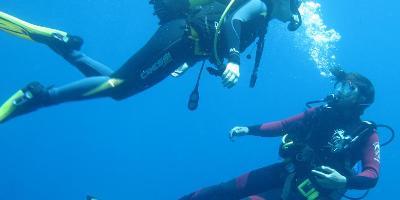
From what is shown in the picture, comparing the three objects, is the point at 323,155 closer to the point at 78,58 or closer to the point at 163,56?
the point at 163,56

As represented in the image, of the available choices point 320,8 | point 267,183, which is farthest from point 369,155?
point 320,8

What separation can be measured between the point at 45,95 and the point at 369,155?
405 centimetres

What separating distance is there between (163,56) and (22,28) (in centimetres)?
175

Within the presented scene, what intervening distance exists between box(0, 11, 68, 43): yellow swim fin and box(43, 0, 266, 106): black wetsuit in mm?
664

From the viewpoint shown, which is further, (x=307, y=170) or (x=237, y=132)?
(x=237, y=132)

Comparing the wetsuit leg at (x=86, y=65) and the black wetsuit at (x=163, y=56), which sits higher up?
the wetsuit leg at (x=86, y=65)

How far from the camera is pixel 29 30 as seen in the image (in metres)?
5.05

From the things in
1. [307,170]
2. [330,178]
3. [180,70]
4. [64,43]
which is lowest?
[330,178]

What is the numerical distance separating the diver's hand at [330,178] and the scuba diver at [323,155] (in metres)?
0.01

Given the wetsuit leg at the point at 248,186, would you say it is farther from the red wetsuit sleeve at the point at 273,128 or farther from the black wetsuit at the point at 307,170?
the red wetsuit sleeve at the point at 273,128

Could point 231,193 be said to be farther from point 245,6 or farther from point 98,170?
point 98,170

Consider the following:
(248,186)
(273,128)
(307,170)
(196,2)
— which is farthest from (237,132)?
(196,2)

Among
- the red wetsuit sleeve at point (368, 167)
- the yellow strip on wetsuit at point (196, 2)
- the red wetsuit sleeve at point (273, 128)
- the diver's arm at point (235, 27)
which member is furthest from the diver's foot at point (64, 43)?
the red wetsuit sleeve at point (368, 167)

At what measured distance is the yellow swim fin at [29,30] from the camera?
5.02 metres
